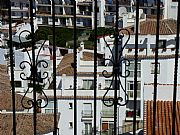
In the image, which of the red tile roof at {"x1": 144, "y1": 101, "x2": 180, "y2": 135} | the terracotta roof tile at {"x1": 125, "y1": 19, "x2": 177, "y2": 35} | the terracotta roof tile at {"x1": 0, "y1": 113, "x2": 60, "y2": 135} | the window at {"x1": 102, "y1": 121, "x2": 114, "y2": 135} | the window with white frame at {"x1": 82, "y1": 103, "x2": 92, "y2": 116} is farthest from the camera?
the terracotta roof tile at {"x1": 125, "y1": 19, "x2": 177, "y2": 35}

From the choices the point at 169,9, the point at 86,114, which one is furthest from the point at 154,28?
the point at 169,9

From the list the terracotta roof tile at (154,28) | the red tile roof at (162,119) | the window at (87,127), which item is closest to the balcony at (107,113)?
the window at (87,127)

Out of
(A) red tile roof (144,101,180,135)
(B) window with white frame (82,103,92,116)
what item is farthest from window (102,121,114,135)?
(A) red tile roof (144,101,180,135)

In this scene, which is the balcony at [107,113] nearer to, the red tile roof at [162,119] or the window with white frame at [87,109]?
the window with white frame at [87,109]

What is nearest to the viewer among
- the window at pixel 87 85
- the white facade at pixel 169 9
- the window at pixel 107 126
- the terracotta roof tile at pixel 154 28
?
the window at pixel 107 126

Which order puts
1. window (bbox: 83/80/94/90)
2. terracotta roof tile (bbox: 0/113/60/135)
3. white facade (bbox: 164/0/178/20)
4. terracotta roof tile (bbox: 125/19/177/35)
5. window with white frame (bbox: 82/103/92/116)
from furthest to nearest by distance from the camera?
white facade (bbox: 164/0/178/20), terracotta roof tile (bbox: 125/19/177/35), window (bbox: 83/80/94/90), window with white frame (bbox: 82/103/92/116), terracotta roof tile (bbox: 0/113/60/135)

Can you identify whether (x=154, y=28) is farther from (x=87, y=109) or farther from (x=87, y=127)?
(x=87, y=127)

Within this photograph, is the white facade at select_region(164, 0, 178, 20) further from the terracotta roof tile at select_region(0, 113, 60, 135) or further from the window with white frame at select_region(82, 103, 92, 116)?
the terracotta roof tile at select_region(0, 113, 60, 135)

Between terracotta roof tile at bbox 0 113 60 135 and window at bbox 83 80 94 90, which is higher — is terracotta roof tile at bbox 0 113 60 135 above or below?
above

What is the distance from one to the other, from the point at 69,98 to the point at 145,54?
4211mm

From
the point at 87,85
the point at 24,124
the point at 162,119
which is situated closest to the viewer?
the point at 162,119

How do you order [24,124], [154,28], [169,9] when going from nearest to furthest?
[24,124], [154,28], [169,9]

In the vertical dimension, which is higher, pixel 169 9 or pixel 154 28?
pixel 169 9

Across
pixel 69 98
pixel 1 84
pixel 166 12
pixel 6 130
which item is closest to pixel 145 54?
pixel 69 98
